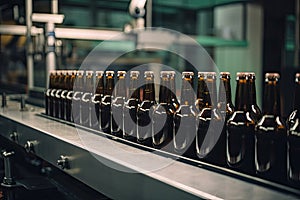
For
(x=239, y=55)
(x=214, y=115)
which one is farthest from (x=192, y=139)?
(x=239, y=55)

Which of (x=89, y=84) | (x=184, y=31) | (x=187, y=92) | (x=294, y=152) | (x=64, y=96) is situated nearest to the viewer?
(x=294, y=152)

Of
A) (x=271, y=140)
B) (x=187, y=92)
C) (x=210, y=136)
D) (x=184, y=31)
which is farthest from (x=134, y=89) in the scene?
(x=184, y=31)

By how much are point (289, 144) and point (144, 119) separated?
0.35 meters

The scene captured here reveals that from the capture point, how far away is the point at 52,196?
4.13ft

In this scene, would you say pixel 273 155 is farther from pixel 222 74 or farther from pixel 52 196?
pixel 52 196

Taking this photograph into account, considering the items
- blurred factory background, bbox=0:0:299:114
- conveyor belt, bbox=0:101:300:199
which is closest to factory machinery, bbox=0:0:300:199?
conveyor belt, bbox=0:101:300:199

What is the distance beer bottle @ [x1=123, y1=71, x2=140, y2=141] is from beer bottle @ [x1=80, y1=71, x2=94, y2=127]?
0.21 m

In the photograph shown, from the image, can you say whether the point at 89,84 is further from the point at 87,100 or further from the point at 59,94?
the point at 59,94

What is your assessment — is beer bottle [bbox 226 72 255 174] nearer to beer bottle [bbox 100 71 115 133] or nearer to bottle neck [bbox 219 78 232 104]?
bottle neck [bbox 219 78 232 104]

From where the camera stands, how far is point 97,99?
1.19m

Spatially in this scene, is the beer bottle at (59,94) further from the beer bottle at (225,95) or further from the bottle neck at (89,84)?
the beer bottle at (225,95)

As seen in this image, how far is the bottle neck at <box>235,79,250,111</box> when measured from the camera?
80 cm

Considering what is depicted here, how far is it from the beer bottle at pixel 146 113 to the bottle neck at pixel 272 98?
275mm

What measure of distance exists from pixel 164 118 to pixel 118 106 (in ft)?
0.59
